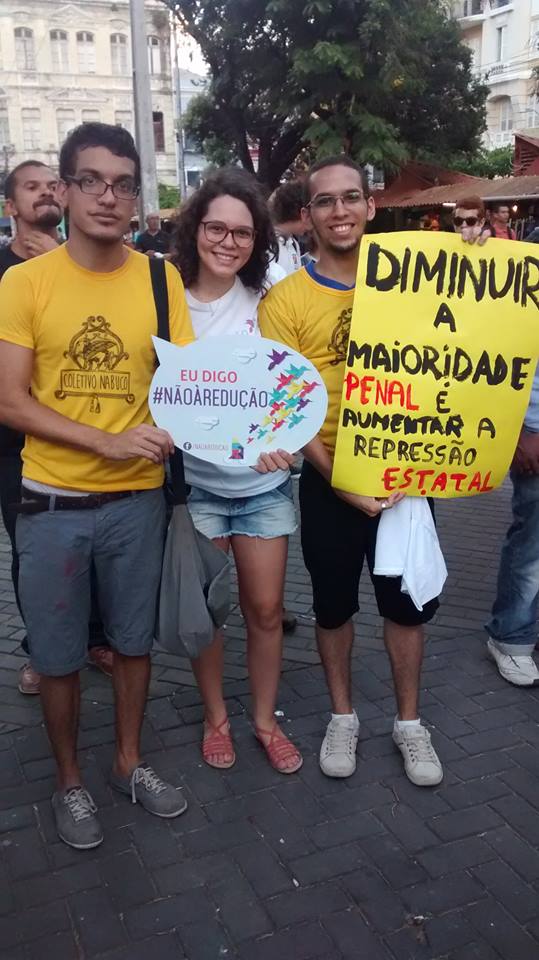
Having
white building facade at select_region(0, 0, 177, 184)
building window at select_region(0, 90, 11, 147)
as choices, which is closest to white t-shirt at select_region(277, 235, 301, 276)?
white building facade at select_region(0, 0, 177, 184)

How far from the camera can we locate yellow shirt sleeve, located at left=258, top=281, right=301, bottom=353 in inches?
104

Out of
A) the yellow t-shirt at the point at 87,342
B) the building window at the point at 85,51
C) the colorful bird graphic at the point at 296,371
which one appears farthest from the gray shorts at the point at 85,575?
the building window at the point at 85,51

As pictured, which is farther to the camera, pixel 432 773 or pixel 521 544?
pixel 521 544

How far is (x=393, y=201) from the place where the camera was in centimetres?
2159

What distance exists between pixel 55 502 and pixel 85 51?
60844 millimetres

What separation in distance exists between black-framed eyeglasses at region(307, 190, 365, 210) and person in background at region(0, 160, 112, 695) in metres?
1.12

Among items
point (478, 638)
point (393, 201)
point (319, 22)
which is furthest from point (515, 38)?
point (478, 638)

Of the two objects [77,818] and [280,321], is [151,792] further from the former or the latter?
[280,321]

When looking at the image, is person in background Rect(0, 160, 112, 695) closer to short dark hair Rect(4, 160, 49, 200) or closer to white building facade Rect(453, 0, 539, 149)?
short dark hair Rect(4, 160, 49, 200)

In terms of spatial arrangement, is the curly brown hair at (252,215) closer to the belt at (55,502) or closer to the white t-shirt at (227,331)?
the white t-shirt at (227,331)

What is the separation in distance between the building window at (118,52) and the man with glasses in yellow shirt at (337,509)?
6029 cm

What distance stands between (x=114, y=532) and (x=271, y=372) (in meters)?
0.69

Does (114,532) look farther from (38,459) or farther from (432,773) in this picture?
(432,773)

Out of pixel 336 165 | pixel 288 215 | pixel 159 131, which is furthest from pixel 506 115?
pixel 336 165
